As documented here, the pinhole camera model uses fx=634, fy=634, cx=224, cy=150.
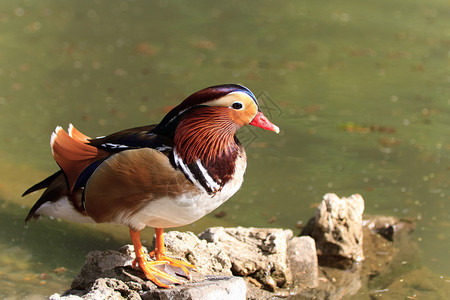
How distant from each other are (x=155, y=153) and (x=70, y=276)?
173 centimetres

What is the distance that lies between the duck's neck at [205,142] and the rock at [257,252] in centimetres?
112

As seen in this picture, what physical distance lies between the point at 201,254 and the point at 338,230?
1.32m

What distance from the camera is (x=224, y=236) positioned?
15.7 ft

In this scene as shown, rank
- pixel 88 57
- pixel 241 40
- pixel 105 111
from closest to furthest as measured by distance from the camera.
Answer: pixel 105 111
pixel 88 57
pixel 241 40

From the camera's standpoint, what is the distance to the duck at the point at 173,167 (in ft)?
11.6

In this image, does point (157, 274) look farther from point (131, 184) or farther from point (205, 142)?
point (205, 142)

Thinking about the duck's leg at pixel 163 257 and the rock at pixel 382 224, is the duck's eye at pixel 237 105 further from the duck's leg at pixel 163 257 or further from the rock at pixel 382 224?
the rock at pixel 382 224

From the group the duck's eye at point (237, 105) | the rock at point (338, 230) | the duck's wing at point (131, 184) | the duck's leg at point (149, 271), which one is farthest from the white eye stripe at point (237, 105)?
the rock at point (338, 230)

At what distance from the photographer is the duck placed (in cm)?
353

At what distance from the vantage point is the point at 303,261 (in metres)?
4.84

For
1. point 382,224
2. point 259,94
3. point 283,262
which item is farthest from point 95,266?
point 382,224

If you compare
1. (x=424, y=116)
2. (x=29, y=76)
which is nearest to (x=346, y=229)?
(x=424, y=116)

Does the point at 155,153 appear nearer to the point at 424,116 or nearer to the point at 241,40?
the point at 424,116

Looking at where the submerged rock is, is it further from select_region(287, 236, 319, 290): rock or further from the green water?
the green water
